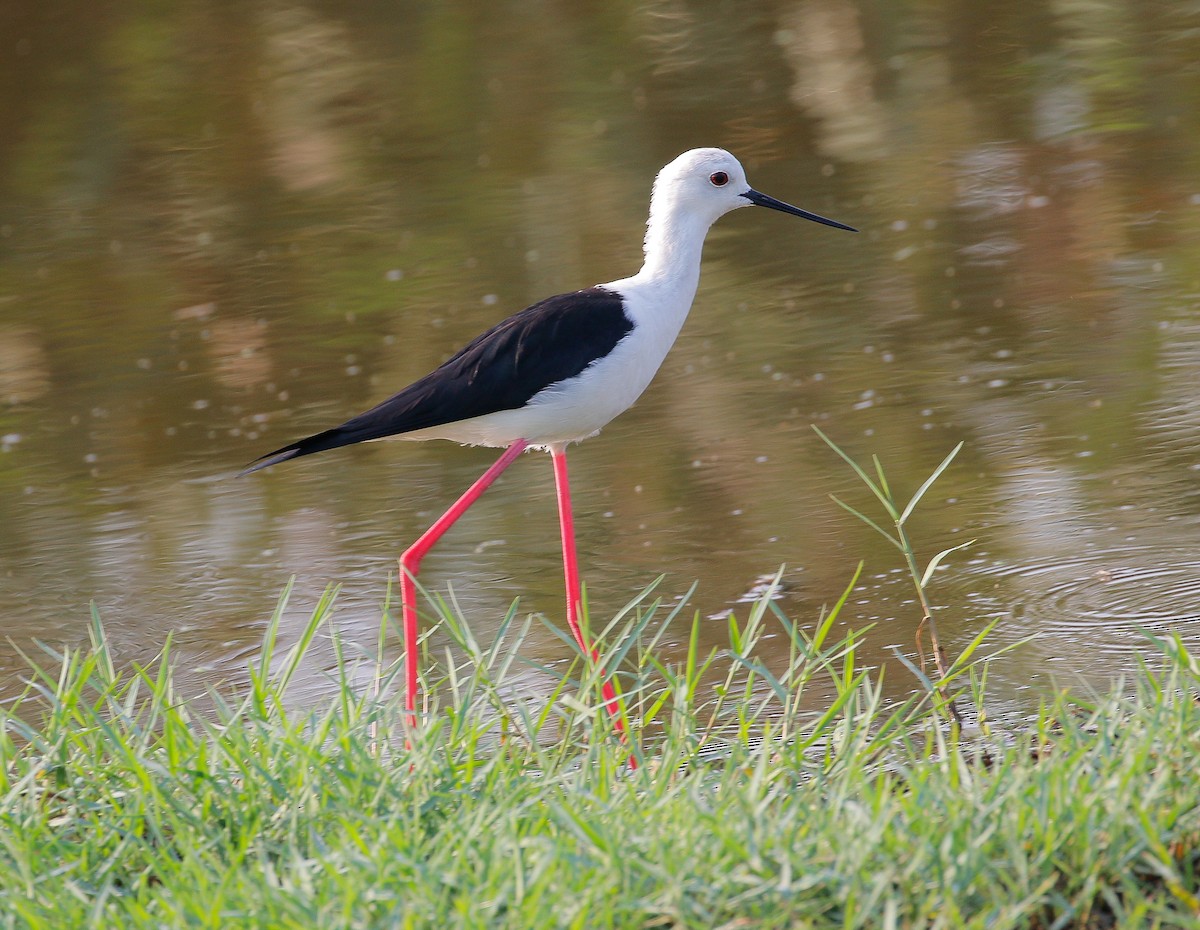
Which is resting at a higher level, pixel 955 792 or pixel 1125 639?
pixel 955 792

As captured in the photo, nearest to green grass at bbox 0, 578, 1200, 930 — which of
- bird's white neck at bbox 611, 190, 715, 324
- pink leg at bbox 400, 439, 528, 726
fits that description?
pink leg at bbox 400, 439, 528, 726

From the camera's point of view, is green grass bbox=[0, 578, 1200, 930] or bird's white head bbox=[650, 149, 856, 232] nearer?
green grass bbox=[0, 578, 1200, 930]

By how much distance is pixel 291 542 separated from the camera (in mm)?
5258

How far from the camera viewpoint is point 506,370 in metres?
3.96

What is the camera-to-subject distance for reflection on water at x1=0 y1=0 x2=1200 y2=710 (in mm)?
4715

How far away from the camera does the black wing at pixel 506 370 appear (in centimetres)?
391

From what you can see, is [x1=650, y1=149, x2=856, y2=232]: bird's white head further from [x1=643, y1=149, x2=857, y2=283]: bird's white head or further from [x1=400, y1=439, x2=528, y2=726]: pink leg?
[x1=400, y1=439, x2=528, y2=726]: pink leg

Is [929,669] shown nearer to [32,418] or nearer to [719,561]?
[719,561]

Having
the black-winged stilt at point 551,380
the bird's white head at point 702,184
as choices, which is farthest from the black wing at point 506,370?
the bird's white head at point 702,184

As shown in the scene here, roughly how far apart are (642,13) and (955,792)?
413 inches

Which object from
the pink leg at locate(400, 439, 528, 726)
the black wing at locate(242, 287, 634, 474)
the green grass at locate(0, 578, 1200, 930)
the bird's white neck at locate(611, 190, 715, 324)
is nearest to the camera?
the green grass at locate(0, 578, 1200, 930)

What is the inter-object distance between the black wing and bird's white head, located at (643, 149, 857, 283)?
0.89ft

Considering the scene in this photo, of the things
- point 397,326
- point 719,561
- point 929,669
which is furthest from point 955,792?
Answer: point 397,326

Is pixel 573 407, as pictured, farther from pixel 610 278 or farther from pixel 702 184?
pixel 610 278
